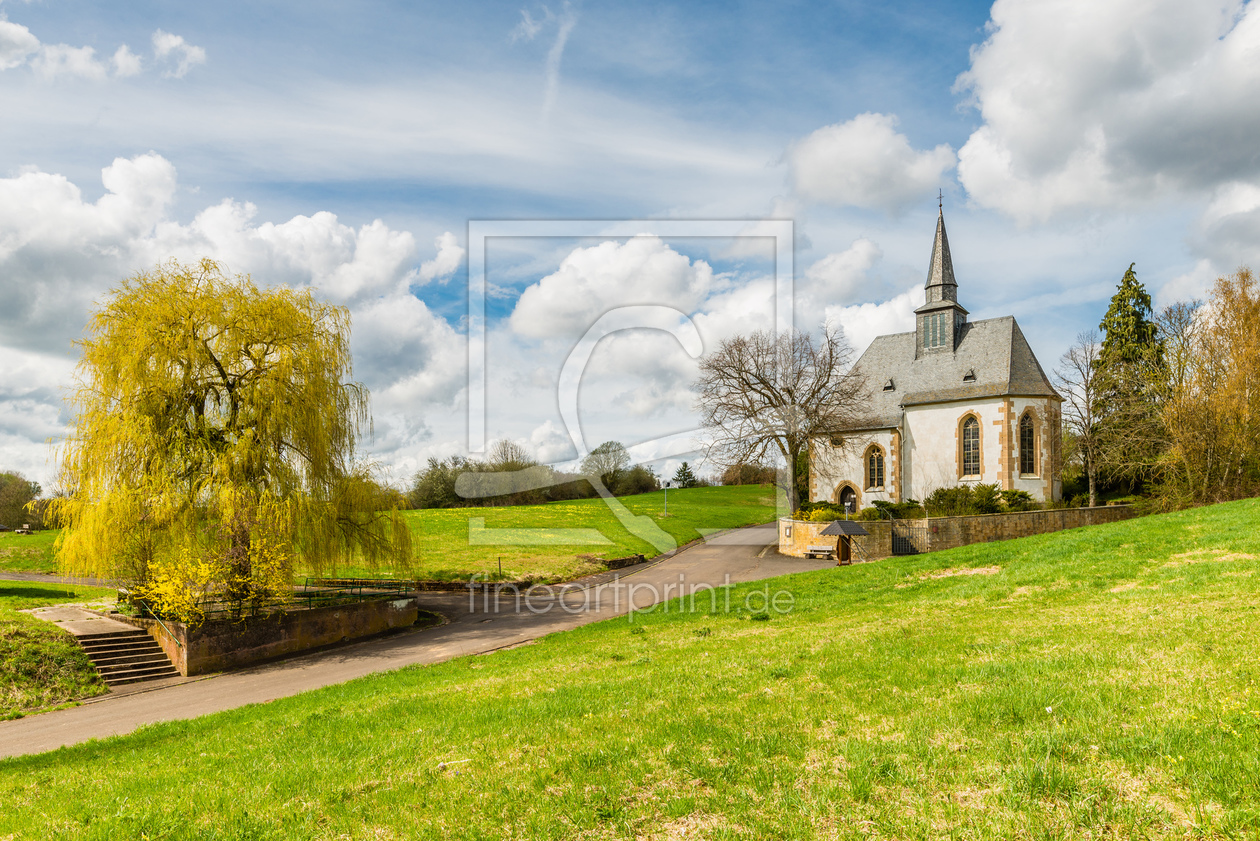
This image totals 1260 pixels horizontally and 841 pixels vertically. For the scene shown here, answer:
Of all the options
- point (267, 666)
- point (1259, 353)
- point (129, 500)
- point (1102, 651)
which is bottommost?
point (267, 666)

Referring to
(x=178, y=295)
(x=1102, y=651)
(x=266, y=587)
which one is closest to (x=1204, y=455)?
(x=1102, y=651)

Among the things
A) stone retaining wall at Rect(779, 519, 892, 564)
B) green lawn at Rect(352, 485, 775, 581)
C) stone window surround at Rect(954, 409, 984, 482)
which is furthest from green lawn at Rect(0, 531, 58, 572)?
stone window surround at Rect(954, 409, 984, 482)

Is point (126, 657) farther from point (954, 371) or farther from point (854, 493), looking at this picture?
point (954, 371)

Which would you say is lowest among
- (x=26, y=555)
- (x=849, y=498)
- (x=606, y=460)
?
(x=26, y=555)

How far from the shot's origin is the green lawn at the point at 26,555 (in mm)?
42500

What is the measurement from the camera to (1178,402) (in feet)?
117

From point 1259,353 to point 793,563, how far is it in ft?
86.1

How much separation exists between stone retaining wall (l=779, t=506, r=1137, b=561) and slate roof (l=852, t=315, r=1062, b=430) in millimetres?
10453

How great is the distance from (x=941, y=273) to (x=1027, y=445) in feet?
47.5

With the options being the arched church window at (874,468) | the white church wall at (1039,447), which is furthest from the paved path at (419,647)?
the white church wall at (1039,447)

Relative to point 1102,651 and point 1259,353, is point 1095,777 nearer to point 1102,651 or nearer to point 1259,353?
point 1102,651

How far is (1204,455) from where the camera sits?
113ft

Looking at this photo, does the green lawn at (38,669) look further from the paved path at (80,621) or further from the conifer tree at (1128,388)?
the conifer tree at (1128,388)

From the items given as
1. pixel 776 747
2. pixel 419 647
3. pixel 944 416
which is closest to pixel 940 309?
pixel 944 416
